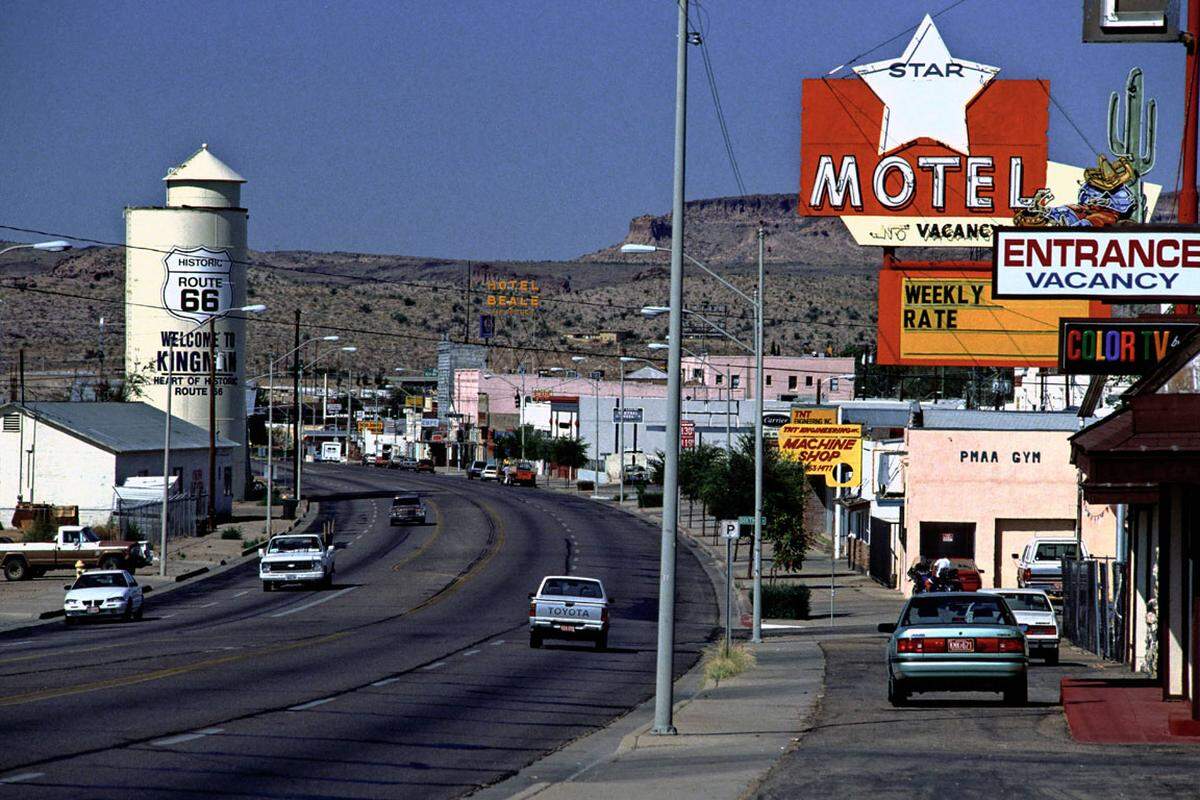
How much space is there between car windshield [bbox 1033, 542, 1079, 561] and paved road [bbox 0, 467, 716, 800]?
30.8 feet

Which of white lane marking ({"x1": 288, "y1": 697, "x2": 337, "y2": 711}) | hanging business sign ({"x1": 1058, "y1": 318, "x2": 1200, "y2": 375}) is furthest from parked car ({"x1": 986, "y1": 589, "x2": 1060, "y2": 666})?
white lane marking ({"x1": 288, "y1": 697, "x2": 337, "y2": 711})

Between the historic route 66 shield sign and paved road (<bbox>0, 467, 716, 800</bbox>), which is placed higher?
the historic route 66 shield sign

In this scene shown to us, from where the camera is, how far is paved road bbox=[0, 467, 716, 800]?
17516mm

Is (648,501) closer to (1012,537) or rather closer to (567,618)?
(1012,537)

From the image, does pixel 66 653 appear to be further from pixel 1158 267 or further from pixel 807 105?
pixel 1158 267

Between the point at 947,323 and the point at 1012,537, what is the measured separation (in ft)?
68.9

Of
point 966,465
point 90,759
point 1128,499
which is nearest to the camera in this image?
point 90,759

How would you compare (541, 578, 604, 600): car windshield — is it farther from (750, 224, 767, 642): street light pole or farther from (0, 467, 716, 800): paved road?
(750, 224, 767, 642): street light pole

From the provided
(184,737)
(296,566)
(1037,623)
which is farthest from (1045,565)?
(184,737)

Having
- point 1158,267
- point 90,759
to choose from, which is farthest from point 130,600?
point 1158,267

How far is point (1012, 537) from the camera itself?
5347 centimetres

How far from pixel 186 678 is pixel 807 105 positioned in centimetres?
1702

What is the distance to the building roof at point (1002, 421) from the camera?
177ft

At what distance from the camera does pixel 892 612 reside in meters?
47.0
